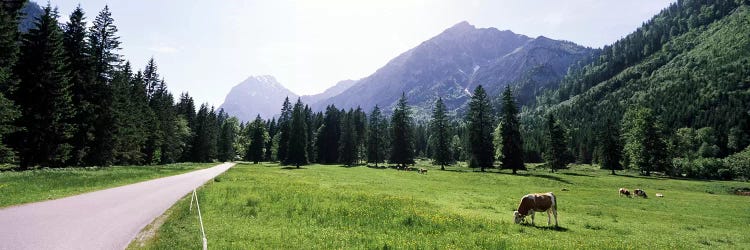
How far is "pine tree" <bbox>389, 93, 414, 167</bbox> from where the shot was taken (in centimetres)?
9419

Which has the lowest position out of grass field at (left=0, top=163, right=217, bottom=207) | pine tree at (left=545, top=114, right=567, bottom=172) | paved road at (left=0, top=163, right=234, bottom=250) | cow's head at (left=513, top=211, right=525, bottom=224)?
cow's head at (left=513, top=211, right=525, bottom=224)

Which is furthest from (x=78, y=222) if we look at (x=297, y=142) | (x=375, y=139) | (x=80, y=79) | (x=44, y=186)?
(x=375, y=139)

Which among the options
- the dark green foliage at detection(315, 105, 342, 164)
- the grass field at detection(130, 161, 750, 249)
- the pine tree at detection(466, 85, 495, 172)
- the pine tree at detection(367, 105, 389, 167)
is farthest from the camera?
Answer: the dark green foliage at detection(315, 105, 342, 164)

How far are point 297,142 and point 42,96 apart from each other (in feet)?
201

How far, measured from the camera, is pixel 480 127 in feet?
259

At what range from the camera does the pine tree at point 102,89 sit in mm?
49719

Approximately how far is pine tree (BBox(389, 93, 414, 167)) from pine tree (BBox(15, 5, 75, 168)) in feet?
222

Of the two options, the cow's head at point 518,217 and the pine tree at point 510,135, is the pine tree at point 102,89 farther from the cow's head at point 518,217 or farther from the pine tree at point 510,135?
the pine tree at point 510,135

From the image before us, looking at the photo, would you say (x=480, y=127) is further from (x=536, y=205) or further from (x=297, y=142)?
(x=536, y=205)

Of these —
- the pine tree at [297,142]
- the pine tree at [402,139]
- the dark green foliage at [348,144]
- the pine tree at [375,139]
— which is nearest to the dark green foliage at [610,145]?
the pine tree at [402,139]

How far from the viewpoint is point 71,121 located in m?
45.0

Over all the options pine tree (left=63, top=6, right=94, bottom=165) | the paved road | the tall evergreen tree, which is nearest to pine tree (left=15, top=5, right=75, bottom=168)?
the tall evergreen tree

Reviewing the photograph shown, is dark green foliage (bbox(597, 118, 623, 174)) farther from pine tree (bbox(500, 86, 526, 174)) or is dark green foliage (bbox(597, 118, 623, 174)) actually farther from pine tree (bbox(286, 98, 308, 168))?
pine tree (bbox(286, 98, 308, 168))

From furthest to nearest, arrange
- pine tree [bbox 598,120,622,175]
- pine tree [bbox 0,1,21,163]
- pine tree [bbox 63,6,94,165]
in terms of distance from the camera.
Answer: pine tree [bbox 598,120,622,175], pine tree [bbox 63,6,94,165], pine tree [bbox 0,1,21,163]
